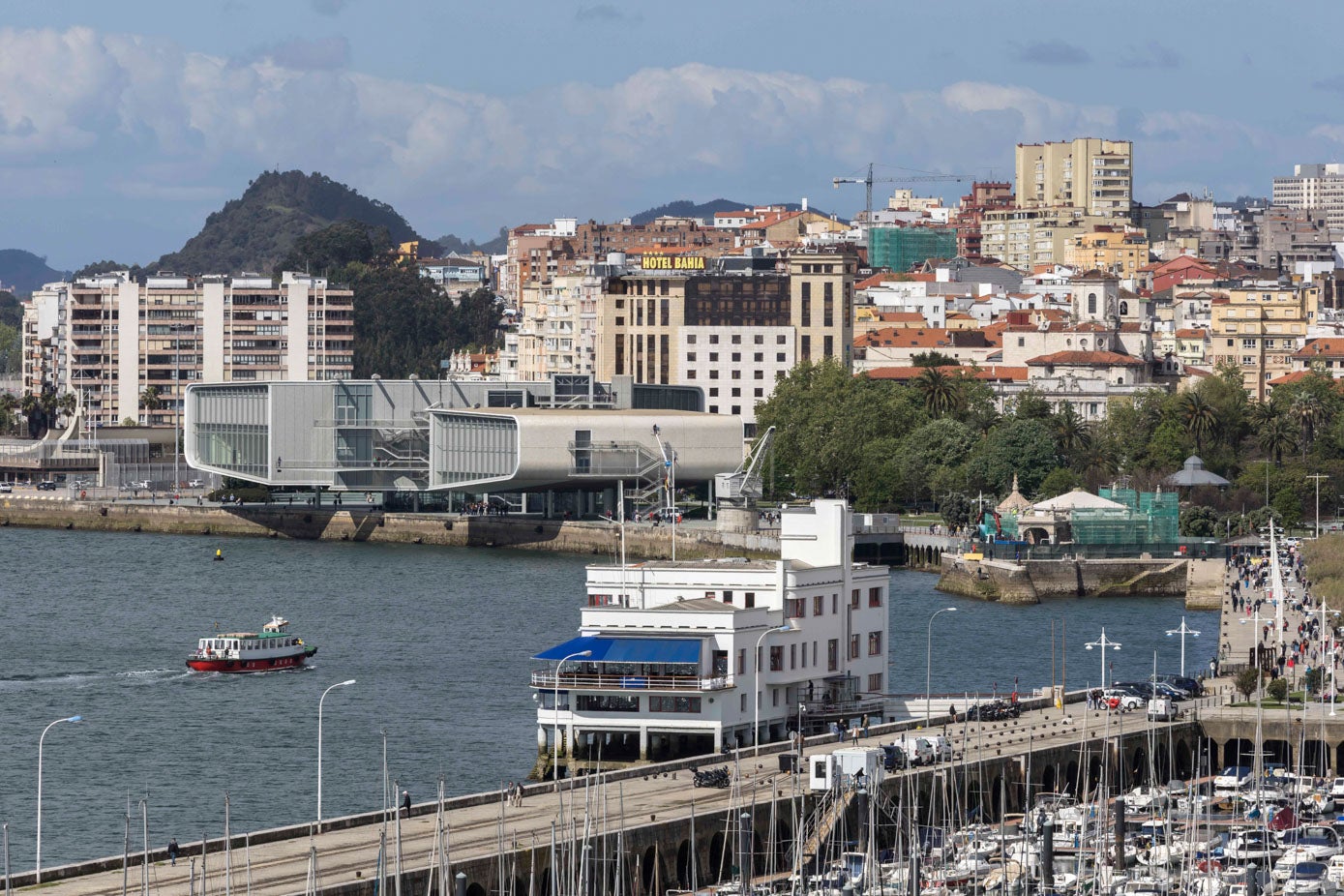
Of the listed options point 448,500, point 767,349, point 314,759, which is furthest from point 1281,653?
point 767,349

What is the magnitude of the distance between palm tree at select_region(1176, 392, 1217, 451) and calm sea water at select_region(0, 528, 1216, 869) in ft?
98.7

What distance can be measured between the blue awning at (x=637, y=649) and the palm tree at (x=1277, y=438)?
81.1m

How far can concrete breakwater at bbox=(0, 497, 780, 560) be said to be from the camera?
113m

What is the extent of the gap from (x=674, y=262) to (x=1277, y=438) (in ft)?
144

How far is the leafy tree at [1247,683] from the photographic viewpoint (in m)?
60.4

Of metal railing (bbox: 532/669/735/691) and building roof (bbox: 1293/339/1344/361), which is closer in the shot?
metal railing (bbox: 532/669/735/691)

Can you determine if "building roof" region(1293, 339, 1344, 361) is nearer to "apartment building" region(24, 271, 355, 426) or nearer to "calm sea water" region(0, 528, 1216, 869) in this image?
"apartment building" region(24, 271, 355, 426)

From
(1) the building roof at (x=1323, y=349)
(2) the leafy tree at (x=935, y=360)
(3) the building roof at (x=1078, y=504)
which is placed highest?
(1) the building roof at (x=1323, y=349)

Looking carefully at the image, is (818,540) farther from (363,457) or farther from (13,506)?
(13,506)

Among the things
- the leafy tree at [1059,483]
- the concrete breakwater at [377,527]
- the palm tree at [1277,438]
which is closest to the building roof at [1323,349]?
the palm tree at [1277,438]

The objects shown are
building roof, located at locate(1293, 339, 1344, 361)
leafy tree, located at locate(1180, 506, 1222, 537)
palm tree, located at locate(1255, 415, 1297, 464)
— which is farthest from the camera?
building roof, located at locate(1293, 339, 1344, 361)

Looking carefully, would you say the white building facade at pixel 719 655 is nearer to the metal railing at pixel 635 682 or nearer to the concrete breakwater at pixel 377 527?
the metal railing at pixel 635 682

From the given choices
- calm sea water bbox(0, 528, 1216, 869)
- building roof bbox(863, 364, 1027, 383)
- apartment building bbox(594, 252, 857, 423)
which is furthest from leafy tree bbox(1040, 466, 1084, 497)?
apartment building bbox(594, 252, 857, 423)

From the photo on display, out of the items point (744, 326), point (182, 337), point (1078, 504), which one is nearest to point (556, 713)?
point (1078, 504)
